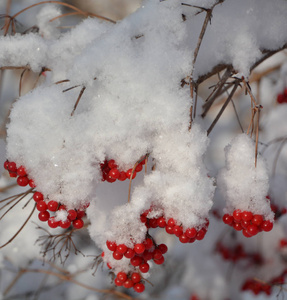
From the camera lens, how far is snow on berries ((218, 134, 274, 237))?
2.75 feet

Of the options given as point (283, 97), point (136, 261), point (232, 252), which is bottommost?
point (232, 252)

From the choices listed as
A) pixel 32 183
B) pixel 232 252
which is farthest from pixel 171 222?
pixel 232 252

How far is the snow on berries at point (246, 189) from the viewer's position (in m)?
0.84

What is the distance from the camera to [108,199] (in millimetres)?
1072

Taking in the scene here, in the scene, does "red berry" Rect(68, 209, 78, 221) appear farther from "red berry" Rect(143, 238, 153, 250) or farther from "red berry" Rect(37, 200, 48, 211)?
"red berry" Rect(143, 238, 153, 250)

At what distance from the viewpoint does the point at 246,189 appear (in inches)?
33.1

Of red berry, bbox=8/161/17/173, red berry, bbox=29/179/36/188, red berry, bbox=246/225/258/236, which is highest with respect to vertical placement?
red berry, bbox=8/161/17/173

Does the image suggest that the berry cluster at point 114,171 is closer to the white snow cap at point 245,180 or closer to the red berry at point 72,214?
the red berry at point 72,214

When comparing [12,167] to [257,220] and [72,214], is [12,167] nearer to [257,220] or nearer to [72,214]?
[72,214]

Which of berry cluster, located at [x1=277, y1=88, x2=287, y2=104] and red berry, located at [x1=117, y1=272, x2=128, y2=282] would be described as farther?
berry cluster, located at [x1=277, y1=88, x2=287, y2=104]

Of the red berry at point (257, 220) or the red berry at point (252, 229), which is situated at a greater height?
the red berry at point (257, 220)

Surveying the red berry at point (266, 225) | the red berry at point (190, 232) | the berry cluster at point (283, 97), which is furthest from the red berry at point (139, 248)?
the berry cluster at point (283, 97)

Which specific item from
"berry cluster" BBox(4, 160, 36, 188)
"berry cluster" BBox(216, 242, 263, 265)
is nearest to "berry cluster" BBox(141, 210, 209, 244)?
"berry cluster" BBox(4, 160, 36, 188)

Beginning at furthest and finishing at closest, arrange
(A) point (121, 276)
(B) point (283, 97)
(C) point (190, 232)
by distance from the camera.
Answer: (B) point (283, 97)
(A) point (121, 276)
(C) point (190, 232)
